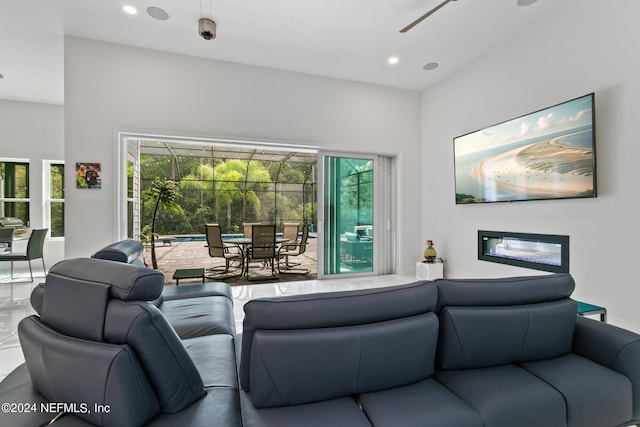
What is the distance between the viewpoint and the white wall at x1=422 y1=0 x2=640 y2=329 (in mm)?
2883

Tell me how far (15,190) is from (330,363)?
308 inches

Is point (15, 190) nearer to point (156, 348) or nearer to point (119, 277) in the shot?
point (119, 277)

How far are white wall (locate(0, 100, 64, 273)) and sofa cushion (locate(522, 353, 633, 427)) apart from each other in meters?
7.73

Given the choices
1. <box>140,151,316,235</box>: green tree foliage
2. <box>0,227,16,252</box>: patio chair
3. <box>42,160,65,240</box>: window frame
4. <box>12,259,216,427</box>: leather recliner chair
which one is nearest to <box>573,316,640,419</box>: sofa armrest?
<box>12,259,216,427</box>: leather recliner chair

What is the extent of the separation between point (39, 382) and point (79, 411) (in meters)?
0.28

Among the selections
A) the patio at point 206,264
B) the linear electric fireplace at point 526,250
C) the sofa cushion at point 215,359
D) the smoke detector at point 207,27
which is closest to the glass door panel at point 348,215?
the patio at point 206,264

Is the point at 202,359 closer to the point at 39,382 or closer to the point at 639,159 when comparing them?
the point at 39,382

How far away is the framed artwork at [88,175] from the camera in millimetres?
3912

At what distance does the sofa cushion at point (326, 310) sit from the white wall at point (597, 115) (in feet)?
9.53

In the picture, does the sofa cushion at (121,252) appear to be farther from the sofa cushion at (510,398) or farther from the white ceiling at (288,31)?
the white ceiling at (288,31)

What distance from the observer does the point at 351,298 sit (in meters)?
1.23

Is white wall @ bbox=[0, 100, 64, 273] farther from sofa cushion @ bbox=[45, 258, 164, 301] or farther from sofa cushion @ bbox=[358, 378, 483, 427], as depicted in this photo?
sofa cushion @ bbox=[358, 378, 483, 427]

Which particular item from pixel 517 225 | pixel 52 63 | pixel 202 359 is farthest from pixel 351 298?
pixel 52 63

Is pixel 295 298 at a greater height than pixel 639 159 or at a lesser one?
lesser
